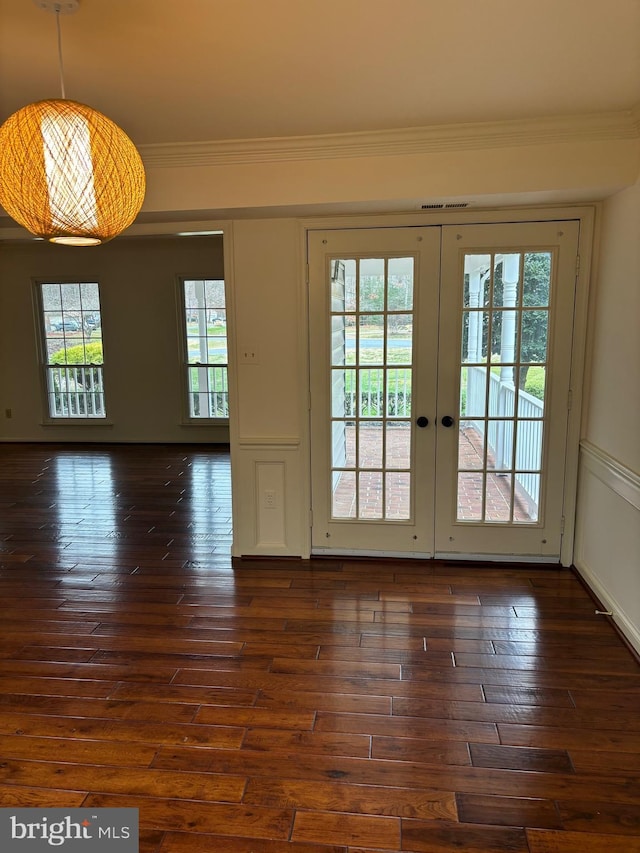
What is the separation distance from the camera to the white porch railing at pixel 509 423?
11.8 ft

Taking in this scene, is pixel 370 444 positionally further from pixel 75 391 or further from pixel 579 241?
pixel 75 391

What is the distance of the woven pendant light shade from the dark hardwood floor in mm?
1931

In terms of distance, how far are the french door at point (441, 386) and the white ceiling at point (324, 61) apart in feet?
2.70

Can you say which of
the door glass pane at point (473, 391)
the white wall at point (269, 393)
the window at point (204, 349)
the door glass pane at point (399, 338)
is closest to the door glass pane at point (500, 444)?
the door glass pane at point (473, 391)

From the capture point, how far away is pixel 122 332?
756cm

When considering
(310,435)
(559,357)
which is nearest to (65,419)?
(310,435)

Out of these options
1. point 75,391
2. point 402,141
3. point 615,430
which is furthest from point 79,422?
point 615,430

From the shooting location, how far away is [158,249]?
734 cm

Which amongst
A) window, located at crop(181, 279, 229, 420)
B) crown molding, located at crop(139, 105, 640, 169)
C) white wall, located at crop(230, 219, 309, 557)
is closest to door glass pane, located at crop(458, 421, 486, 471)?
white wall, located at crop(230, 219, 309, 557)

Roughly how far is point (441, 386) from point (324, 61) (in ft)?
6.65

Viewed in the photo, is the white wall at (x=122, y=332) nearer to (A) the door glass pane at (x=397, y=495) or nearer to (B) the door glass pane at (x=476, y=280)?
(A) the door glass pane at (x=397, y=495)

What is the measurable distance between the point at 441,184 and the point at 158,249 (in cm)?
516

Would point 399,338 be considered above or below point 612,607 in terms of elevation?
above

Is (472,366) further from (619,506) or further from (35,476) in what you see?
(35,476)
